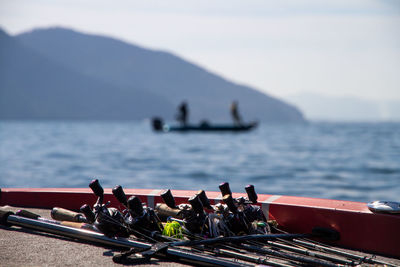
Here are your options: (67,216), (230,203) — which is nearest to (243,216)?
(230,203)

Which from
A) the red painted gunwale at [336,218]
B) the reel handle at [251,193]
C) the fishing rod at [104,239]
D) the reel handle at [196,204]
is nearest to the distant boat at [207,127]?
the red painted gunwale at [336,218]

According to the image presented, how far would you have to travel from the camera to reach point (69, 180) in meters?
31.0

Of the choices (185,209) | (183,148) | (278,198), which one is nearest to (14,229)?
(185,209)

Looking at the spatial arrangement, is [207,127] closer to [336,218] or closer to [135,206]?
[336,218]

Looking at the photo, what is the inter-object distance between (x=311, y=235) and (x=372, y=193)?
23.5 m

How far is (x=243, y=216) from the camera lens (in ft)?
15.7

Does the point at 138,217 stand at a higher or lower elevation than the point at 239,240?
higher

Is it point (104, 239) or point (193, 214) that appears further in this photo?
point (193, 214)

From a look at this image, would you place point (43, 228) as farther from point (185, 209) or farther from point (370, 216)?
point (370, 216)

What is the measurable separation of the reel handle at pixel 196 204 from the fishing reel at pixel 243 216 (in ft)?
0.74

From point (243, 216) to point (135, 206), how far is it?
1118mm

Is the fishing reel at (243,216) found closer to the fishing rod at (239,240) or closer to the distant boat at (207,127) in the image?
the fishing rod at (239,240)

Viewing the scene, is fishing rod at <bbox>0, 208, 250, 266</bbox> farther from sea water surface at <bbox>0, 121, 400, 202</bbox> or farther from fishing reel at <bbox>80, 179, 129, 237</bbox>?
sea water surface at <bbox>0, 121, 400, 202</bbox>

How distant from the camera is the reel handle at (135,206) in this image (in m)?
4.64
